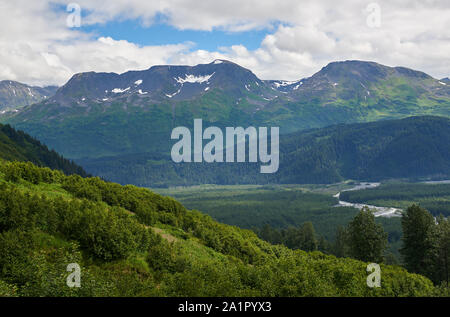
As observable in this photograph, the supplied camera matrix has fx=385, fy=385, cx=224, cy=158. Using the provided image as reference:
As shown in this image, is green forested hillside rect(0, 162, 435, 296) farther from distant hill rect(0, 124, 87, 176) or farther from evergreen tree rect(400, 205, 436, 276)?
distant hill rect(0, 124, 87, 176)

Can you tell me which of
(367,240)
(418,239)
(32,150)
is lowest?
(367,240)

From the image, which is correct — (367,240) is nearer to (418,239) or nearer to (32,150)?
(418,239)

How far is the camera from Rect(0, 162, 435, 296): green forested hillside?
2350cm

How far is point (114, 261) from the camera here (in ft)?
101

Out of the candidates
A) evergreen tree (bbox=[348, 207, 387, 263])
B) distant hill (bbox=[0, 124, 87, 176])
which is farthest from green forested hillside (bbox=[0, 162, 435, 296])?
distant hill (bbox=[0, 124, 87, 176])

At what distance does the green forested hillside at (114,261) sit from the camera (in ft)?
77.1

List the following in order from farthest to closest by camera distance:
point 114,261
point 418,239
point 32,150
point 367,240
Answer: point 32,150 < point 367,240 < point 418,239 < point 114,261

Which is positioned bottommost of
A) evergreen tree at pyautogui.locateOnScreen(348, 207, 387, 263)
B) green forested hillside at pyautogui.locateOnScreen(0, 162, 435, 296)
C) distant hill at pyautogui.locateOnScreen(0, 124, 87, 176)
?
evergreen tree at pyautogui.locateOnScreen(348, 207, 387, 263)

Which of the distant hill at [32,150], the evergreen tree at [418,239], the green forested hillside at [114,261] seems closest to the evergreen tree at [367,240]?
the evergreen tree at [418,239]

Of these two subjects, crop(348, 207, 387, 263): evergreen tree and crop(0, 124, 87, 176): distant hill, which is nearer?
crop(348, 207, 387, 263): evergreen tree

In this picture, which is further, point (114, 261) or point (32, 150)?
point (32, 150)

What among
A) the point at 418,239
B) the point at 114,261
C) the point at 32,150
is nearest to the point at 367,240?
the point at 418,239
